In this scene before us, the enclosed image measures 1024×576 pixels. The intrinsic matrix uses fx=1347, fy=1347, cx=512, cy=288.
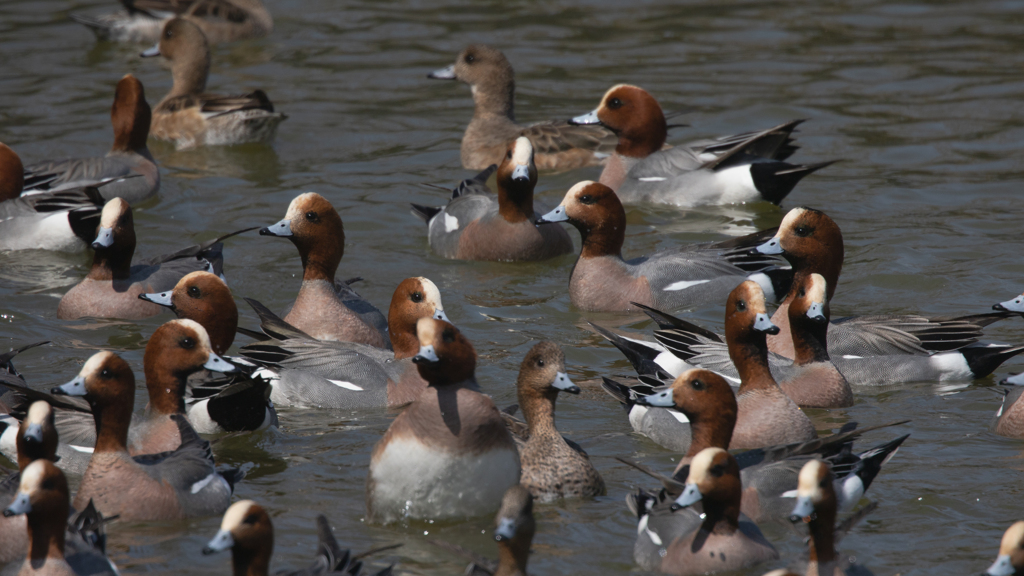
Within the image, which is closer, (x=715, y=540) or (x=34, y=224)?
(x=715, y=540)

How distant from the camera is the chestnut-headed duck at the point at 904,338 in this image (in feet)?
27.7

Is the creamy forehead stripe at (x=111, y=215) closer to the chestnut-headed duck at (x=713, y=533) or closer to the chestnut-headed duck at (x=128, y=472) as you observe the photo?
the chestnut-headed duck at (x=128, y=472)

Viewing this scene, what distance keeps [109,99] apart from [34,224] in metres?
4.66

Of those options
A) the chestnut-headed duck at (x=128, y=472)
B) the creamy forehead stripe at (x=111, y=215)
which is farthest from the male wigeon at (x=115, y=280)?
the chestnut-headed duck at (x=128, y=472)

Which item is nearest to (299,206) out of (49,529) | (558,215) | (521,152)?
(558,215)

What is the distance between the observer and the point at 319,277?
902 cm

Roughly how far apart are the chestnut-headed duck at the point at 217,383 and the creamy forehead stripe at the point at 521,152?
3.23 metres

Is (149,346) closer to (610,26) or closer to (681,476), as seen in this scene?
(681,476)

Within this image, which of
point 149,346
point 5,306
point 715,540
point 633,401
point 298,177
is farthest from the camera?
point 298,177

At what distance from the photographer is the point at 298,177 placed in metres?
13.1

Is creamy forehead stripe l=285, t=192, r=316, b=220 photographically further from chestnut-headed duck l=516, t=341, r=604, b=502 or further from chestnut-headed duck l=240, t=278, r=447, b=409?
chestnut-headed duck l=516, t=341, r=604, b=502

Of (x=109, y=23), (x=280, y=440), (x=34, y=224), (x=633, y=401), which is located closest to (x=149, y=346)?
(x=280, y=440)

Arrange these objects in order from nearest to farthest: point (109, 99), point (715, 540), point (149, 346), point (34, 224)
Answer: point (715, 540) < point (149, 346) < point (34, 224) < point (109, 99)

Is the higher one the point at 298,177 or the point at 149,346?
the point at 149,346
